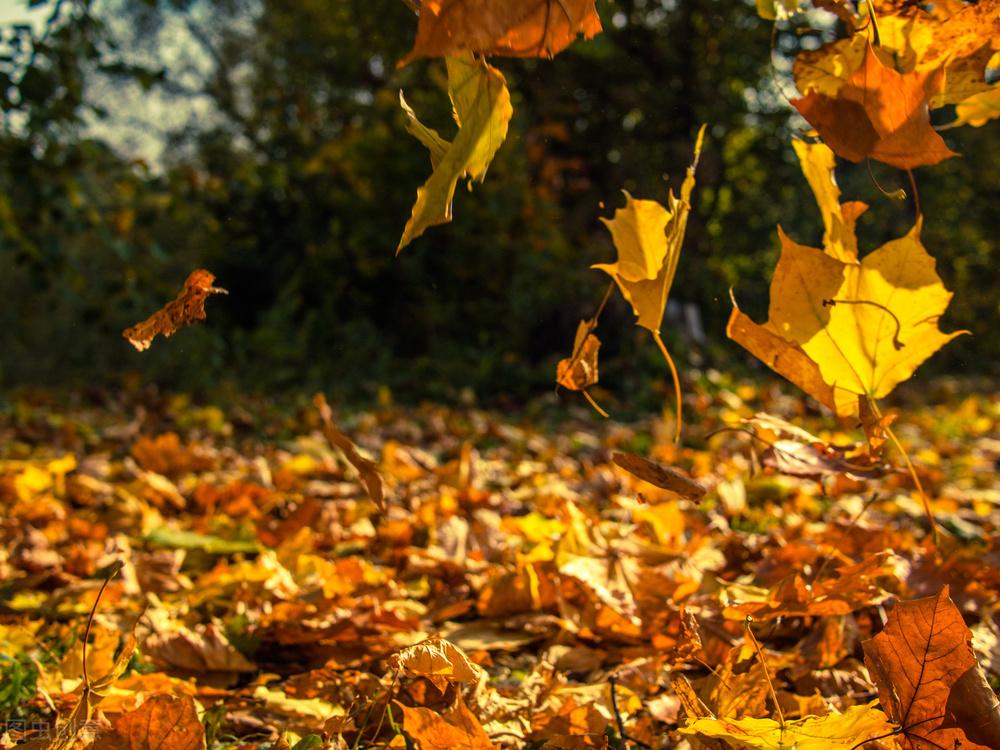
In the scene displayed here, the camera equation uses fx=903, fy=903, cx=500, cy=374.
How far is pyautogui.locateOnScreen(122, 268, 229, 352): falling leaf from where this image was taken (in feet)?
2.51

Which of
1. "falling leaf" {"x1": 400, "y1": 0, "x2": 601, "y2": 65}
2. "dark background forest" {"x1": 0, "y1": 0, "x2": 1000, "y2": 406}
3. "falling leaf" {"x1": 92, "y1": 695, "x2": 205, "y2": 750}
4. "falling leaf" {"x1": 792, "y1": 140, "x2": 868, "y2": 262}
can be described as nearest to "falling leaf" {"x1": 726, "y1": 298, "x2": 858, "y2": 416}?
"falling leaf" {"x1": 792, "y1": 140, "x2": 868, "y2": 262}

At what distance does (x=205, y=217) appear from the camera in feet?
28.2

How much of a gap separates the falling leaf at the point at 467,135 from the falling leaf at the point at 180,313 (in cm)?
23

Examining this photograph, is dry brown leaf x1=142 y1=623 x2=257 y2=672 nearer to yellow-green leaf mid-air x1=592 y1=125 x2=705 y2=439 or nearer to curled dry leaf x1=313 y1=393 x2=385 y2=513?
curled dry leaf x1=313 y1=393 x2=385 y2=513

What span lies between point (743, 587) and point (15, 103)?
3.05 m

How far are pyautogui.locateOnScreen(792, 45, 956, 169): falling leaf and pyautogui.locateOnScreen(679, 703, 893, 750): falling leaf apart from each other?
1.50ft

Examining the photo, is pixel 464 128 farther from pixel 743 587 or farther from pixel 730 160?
pixel 730 160

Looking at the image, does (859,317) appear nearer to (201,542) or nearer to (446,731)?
(446,731)

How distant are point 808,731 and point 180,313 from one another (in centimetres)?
62

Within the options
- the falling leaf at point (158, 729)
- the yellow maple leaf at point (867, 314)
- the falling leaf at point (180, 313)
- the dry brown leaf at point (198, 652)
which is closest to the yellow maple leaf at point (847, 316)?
the yellow maple leaf at point (867, 314)

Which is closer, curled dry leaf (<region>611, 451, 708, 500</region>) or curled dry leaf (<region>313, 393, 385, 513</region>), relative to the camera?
curled dry leaf (<region>611, 451, 708, 500</region>)

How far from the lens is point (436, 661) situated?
0.81 m

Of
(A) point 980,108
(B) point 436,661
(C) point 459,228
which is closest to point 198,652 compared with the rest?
(B) point 436,661

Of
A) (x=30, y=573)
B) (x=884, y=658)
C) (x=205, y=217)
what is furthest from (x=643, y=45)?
(x=884, y=658)
